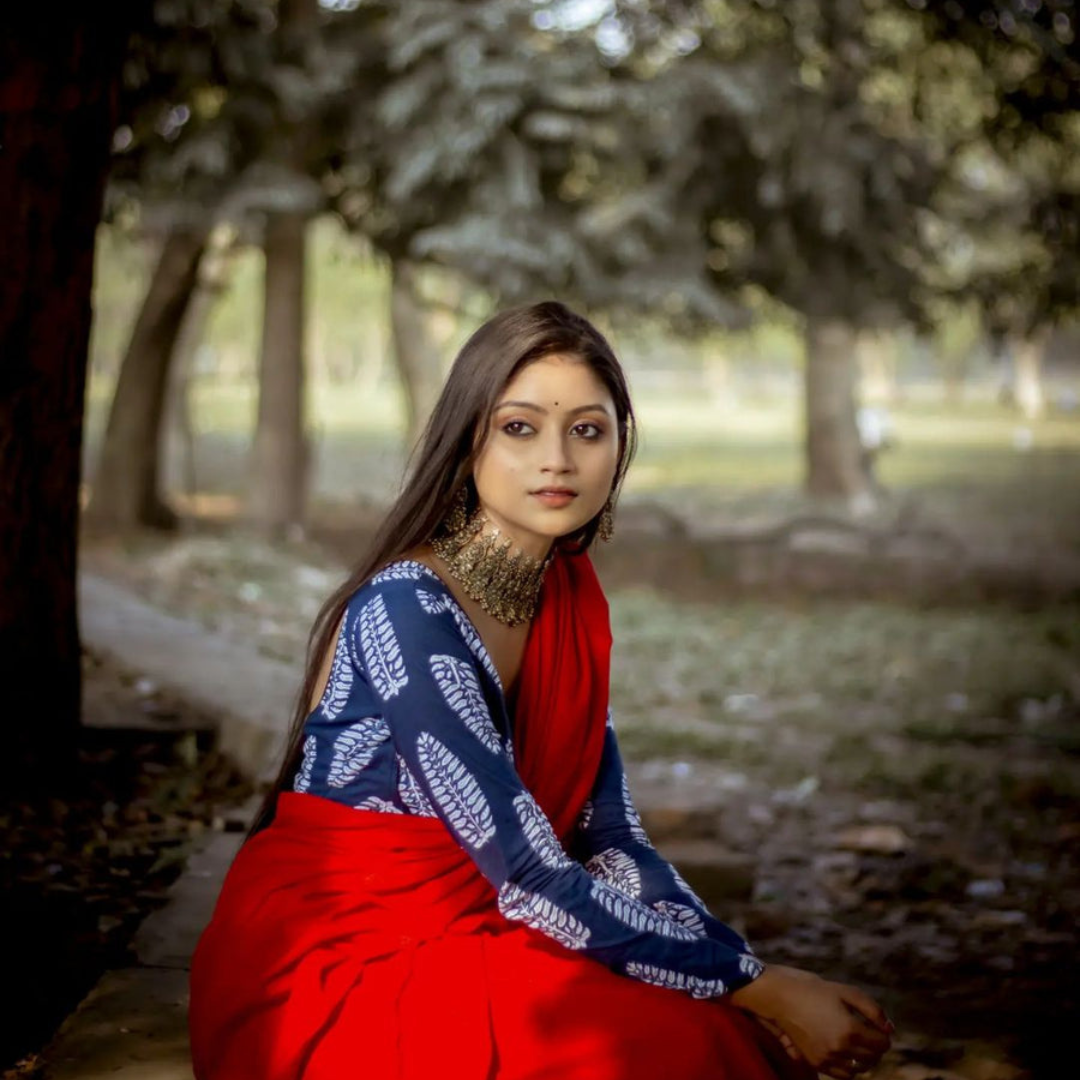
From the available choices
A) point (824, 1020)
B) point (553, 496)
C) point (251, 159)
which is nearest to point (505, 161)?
point (251, 159)

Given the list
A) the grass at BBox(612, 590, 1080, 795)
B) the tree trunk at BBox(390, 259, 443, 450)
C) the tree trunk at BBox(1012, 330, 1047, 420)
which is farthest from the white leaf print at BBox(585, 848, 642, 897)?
the tree trunk at BBox(1012, 330, 1047, 420)

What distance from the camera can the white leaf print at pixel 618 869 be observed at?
2553 millimetres

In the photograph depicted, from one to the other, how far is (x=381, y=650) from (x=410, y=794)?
23cm

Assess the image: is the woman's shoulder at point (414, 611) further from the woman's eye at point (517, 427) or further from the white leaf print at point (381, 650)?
the woman's eye at point (517, 427)

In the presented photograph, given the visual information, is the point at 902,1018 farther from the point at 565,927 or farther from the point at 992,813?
the point at 992,813

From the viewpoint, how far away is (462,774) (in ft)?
7.28

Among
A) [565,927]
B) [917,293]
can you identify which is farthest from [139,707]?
[917,293]

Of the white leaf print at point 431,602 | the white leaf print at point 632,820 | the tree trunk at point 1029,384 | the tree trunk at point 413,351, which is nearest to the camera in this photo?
the white leaf print at point 431,602

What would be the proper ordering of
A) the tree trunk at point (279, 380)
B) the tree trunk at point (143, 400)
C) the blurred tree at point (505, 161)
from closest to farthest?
the blurred tree at point (505, 161) < the tree trunk at point (143, 400) < the tree trunk at point (279, 380)

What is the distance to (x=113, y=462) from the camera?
42.8 feet

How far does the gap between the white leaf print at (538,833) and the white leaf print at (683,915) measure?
0.24 m

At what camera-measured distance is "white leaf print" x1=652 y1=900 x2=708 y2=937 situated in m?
2.41

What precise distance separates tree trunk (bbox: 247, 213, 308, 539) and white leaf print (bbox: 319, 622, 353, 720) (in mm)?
10963

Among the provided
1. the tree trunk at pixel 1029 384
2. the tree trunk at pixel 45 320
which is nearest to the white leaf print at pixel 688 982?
the tree trunk at pixel 45 320
